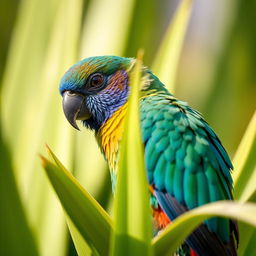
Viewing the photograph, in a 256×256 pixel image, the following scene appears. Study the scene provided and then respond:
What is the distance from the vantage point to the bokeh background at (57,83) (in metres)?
2.60

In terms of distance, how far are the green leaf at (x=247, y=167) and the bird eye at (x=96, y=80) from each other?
77cm

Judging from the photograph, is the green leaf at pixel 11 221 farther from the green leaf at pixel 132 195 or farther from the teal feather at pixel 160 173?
the green leaf at pixel 132 195

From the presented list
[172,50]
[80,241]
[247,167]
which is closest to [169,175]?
[247,167]

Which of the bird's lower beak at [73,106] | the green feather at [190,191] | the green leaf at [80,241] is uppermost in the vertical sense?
the bird's lower beak at [73,106]

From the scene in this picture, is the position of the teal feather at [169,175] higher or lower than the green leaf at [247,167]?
lower

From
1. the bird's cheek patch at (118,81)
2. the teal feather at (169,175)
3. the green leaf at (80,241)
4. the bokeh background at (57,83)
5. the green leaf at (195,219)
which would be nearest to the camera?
the green leaf at (195,219)

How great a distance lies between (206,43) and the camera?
390cm

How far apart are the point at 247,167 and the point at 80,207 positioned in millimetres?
797

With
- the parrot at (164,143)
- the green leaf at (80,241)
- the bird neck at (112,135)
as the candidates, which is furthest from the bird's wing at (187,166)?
the green leaf at (80,241)

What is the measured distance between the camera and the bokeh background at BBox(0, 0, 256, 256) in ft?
8.52

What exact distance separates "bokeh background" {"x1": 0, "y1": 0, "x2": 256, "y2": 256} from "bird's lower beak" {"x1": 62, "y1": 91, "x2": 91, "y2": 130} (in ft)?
0.41

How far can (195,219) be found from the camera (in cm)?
151

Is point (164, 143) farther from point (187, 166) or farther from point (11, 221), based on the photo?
point (11, 221)

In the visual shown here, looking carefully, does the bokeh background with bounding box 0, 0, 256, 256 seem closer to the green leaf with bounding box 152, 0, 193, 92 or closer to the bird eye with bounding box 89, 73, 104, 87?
the green leaf with bounding box 152, 0, 193, 92
